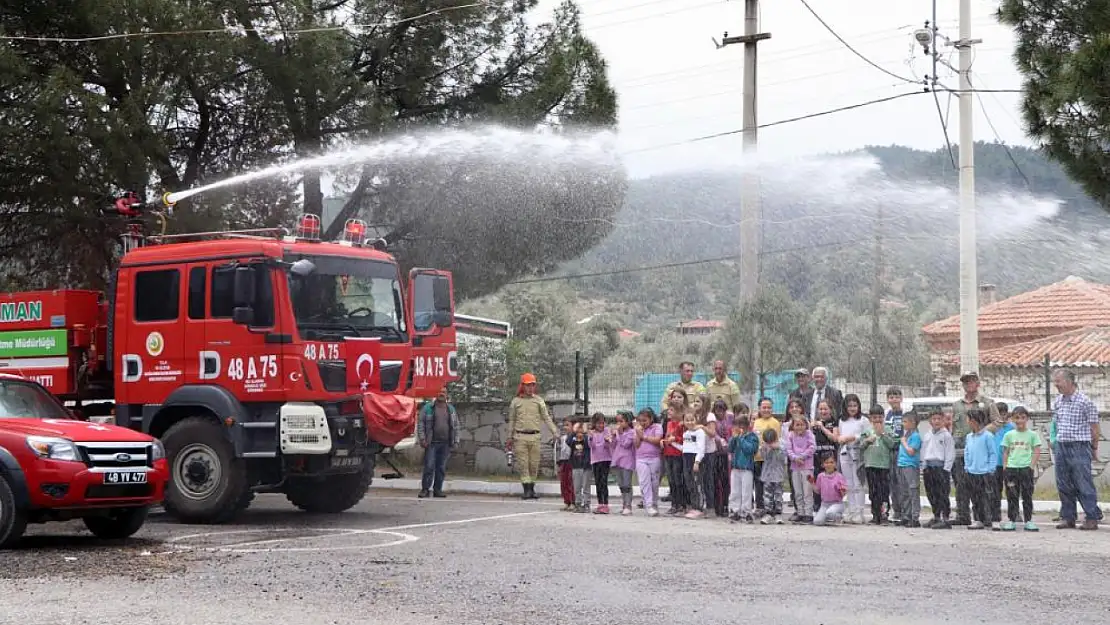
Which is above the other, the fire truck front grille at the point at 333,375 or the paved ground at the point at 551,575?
the fire truck front grille at the point at 333,375

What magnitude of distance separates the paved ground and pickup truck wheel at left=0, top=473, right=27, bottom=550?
20 centimetres

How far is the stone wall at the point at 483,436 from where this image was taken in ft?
78.6

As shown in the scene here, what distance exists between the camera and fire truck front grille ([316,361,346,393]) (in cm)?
1469

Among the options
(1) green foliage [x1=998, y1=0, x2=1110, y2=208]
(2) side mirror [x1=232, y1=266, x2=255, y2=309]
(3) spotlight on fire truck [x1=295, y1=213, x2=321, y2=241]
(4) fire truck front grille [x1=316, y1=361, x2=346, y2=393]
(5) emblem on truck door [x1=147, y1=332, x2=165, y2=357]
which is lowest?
(4) fire truck front grille [x1=316, y1=361, x2=346, y2=393]

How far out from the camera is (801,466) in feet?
50.6

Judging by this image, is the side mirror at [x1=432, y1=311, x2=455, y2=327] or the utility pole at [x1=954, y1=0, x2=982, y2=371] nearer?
the side mirror at [x1=432, y1=311, x2=455, y2=327]

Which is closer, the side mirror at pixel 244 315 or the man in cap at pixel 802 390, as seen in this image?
the side mirror at pixel 244 315

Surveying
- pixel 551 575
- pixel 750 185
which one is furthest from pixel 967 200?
pixel 551 575

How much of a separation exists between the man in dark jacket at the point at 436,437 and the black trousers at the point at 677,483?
422 cm

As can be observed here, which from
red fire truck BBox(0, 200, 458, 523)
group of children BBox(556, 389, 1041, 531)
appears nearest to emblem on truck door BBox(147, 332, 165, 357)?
red fire truck BBox(0, 200, 458, 523)

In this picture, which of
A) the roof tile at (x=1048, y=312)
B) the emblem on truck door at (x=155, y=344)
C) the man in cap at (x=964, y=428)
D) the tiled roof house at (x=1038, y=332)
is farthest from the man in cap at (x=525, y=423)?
the roof tile at (x=1048, y=312)

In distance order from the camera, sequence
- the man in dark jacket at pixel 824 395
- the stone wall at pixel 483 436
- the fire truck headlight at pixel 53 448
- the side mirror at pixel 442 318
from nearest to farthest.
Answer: the fire truck headlight at pixel 53 448, the side mirror at pixel 442 318, the man in dark jacket at pixel 824 395, the stone wall at pixel 483 436

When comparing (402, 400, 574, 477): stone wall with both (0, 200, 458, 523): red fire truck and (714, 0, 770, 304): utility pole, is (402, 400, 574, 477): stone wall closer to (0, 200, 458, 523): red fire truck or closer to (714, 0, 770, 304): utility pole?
(714, 0, 770, 304): utility pole

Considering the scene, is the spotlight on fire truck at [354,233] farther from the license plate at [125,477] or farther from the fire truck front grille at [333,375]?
the license plate at [125,477]
